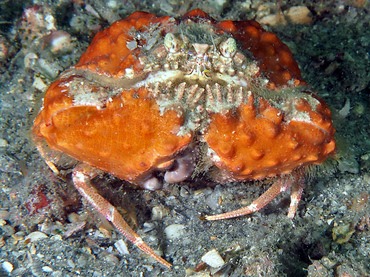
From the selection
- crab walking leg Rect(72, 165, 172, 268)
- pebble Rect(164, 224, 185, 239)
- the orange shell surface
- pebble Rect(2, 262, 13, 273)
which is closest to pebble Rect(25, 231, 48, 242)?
pebble Rect(2, 262, 13, 273)

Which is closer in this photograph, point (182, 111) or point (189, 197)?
point (182, 111)

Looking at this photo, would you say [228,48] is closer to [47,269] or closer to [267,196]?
[267,196]

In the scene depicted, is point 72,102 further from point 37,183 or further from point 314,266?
point 314,266

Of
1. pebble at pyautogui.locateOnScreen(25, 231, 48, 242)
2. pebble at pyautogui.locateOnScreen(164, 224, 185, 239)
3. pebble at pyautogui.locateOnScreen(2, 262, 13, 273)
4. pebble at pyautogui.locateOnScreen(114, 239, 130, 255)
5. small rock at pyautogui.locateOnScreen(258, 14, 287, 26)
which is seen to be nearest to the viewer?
pebble at pyautogui.locateOnScreen(2, 262, 13, 273)

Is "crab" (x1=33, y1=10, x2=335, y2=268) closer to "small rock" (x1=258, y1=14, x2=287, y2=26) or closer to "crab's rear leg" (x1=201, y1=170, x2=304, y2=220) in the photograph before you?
"crab's rear leg" (x1=201, y1=170, x2=304, y2=220)

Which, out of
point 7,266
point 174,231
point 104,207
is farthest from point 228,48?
point 7,266

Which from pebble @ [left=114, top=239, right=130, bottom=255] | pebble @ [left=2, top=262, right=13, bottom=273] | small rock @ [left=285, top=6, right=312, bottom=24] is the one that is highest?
small rock @ [left=285, top=6, right=312, bottom=24]

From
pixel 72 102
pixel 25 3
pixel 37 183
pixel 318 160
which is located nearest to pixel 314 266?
pixel 318 160

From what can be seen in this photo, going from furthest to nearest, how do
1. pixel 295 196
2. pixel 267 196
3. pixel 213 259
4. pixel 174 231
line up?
1. pixel 174 231
2. pixel 295 196
3. pixel 267 196
4. pixel 213 259
